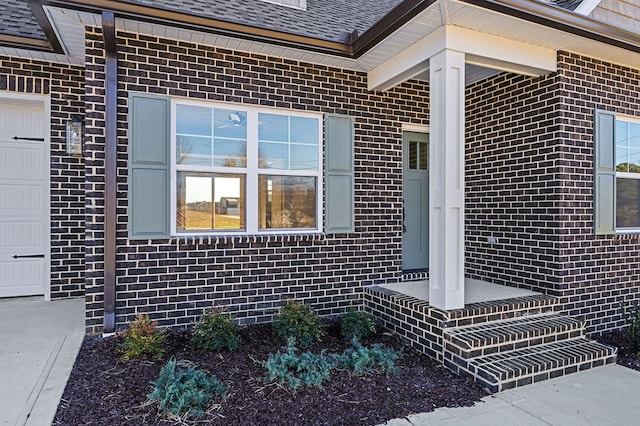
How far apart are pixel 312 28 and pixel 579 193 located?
377 centimetres

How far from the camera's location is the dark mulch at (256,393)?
2.67m

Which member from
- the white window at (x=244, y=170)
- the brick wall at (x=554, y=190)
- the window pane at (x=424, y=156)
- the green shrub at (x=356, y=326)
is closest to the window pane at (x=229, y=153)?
the white window at (x=244, y=170)

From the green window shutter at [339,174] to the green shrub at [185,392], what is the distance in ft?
7.90

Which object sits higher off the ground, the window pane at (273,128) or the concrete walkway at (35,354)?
the window pane at (273,128)

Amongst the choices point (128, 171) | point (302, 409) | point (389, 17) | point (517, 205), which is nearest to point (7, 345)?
point (128, 171)

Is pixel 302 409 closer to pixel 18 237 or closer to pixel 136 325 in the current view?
pixel 136 325

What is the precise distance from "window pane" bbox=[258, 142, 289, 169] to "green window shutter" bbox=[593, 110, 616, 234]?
3791 mm

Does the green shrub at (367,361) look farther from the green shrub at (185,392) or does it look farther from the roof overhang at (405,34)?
the roof overhang at (405,34)

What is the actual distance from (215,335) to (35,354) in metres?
1.59

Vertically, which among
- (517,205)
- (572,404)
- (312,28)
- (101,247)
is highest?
(312,28)

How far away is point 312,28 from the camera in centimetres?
475

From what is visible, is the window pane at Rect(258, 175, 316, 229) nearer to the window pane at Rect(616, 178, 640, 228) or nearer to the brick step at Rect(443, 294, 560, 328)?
the brick step at Rect(443, 294, 560, 328)

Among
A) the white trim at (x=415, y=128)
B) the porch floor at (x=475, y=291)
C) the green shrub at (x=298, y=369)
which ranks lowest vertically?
the green shrub at (x=298, y=369)

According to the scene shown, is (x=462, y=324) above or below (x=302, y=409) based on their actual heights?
above
